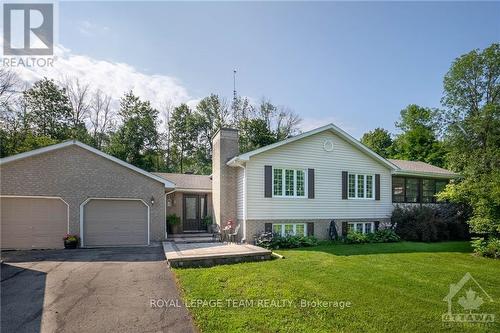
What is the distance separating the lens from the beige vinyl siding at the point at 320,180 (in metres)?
13.5

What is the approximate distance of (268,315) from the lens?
5398 mm

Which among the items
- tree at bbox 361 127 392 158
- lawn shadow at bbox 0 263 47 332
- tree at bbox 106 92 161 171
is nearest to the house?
lawn shadow at bbox 0 263 47 332

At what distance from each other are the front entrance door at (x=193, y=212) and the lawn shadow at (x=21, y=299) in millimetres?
9496

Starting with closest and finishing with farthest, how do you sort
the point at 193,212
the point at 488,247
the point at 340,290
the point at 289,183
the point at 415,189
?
the point at 340,290, the point at 488,247, the point at 289,183, the point at 415,189, the point at 193,212

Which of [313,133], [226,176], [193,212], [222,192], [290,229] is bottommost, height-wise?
[290,229]

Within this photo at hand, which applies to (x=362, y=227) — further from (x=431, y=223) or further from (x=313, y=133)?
(x=313, y=133)

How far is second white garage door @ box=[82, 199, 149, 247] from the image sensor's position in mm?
13039

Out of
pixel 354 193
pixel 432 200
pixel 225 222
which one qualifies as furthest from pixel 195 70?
pixel 432 200

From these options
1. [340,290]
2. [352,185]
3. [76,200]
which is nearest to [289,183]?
[352,185]

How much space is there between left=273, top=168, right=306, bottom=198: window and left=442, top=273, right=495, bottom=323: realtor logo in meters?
7.36

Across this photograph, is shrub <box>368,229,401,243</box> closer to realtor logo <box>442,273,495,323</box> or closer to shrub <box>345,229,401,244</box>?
shrub <box>345,229,401,244</box>

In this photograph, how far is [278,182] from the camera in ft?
45.9

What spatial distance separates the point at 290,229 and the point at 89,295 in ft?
30.8

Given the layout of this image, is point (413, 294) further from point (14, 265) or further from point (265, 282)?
point (14, 265)
